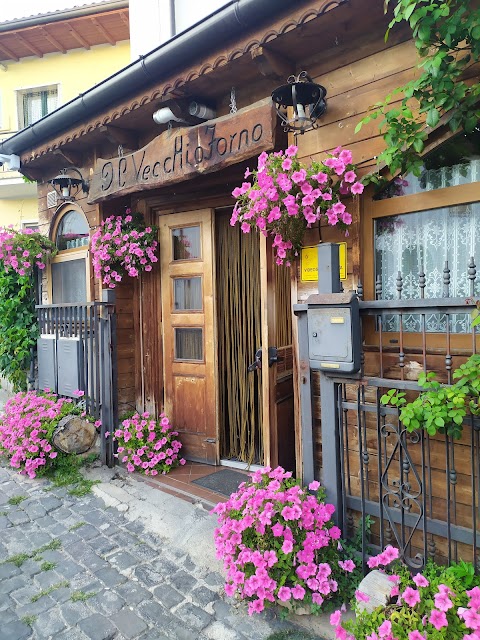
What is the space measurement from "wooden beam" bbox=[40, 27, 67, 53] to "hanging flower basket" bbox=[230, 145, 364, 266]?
1043 cm

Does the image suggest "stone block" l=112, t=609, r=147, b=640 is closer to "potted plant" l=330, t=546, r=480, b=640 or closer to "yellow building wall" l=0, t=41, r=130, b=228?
"potted plant" l=330, t=546, r=480, b=640

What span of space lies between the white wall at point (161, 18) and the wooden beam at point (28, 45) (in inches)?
262

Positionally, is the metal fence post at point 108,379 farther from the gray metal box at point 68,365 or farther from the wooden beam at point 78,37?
the wooden beam at point 78,37

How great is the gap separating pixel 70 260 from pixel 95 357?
175cm

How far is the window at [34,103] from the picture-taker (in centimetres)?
1150

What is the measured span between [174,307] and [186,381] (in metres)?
0.79

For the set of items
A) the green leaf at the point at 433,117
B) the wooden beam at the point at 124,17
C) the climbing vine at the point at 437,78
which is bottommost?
the green leaf at the point at 433,117

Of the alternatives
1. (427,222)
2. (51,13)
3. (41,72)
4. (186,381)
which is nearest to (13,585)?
(186,381)

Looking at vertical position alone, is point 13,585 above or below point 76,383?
below

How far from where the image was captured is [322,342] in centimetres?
247

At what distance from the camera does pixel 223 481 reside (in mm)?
3988

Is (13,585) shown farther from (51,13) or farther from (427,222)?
(51,13)

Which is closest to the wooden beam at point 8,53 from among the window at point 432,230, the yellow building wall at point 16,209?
the yellow building wall at point 16,209

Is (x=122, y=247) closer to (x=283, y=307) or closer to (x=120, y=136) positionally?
(x=120, y=136)
